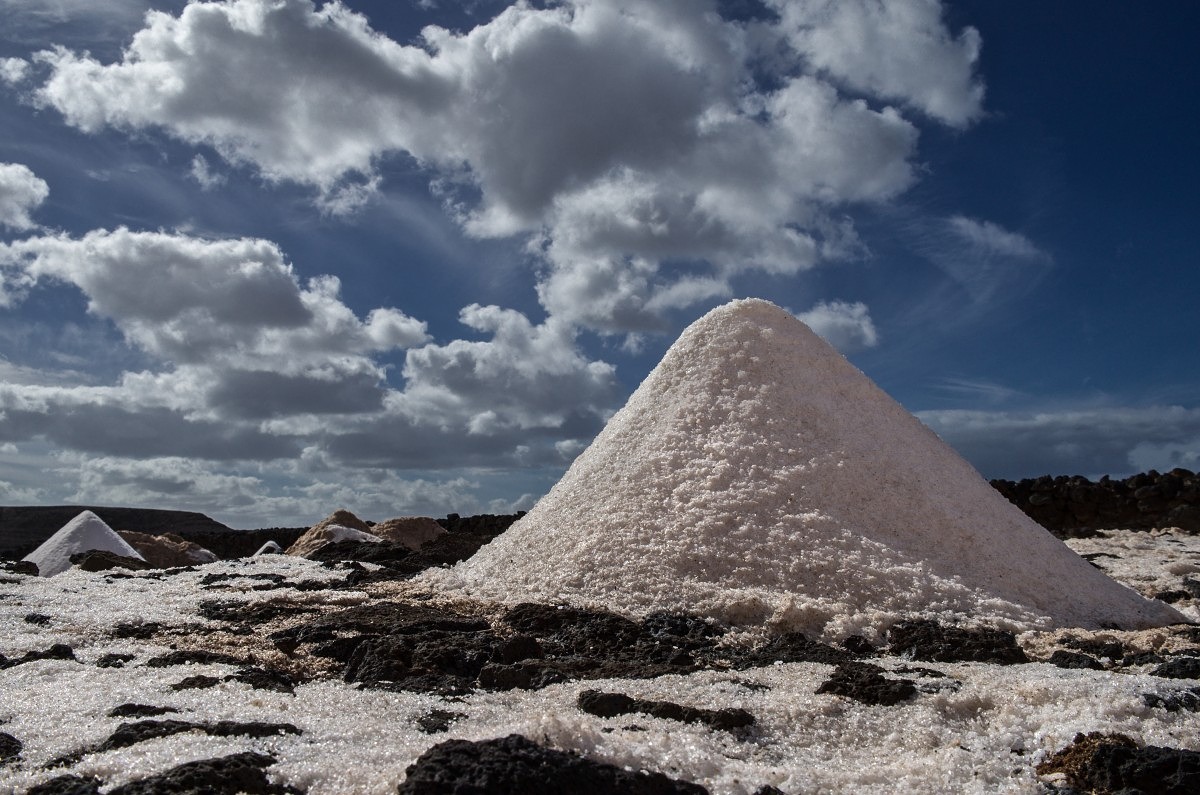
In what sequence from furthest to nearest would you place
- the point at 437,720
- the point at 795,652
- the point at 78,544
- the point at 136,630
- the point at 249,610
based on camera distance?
Answer: the point at 78,544, the point at 249,610, the point at 136,630, the point at 795,652, the point at 437,720

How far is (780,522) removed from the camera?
579cm

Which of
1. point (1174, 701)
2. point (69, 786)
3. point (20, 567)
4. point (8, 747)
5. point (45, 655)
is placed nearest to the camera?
point (69, 786)

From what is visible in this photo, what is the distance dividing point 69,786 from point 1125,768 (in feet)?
10.3

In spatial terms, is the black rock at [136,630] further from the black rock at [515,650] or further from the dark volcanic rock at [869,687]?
the dark volcanic rock at [869,687]

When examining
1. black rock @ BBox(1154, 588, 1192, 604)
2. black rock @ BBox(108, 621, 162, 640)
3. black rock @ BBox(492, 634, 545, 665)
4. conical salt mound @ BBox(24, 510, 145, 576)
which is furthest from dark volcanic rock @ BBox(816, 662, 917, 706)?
conical salt mound @ BBox(24, 510, 145, 576)

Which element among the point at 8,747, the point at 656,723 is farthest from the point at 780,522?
the point at 8,747

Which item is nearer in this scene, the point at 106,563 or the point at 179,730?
the point at 179,730

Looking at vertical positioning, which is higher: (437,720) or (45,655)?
(437,720)

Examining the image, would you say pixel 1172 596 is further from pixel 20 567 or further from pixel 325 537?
pixel 20 567

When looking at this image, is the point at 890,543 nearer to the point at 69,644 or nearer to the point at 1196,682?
the point at 1196,682

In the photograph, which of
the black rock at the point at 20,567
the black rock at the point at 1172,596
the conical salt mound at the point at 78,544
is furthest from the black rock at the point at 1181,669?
the conical salt mound at the point at 78,544

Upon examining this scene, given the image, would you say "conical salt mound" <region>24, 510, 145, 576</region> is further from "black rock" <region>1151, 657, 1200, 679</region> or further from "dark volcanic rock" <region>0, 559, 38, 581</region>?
"black rock" <region>1151, 657, 1200, 679</region>

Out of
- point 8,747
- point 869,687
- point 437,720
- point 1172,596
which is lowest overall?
point 8,747

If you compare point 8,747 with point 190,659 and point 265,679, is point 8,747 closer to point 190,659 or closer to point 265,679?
point 265,679
